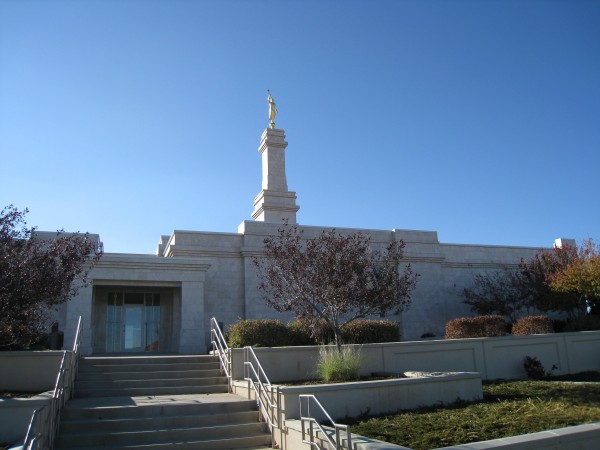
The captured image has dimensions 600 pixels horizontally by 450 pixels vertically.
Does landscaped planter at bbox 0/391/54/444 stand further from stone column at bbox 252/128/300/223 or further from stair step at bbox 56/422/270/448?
stone column at bbox 252/128/300/223

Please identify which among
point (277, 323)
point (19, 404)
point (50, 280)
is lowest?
point (19, 404)

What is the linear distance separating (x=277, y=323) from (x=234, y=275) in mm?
7228

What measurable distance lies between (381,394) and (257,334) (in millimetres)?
5178

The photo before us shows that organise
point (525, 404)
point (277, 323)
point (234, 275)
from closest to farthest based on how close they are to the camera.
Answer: point (525, 404) → point (277, 323) → point (234, 275)

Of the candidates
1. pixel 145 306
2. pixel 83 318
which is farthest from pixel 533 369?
pixel 83 318

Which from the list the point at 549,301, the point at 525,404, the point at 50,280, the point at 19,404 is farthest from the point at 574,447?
the point at 549,301

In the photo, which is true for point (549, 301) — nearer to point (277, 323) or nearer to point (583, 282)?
point (583, 282)

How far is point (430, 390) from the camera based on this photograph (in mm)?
10508

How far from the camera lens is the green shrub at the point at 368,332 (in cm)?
1562

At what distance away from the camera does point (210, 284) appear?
840 inches

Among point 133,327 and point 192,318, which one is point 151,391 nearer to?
point 192,318

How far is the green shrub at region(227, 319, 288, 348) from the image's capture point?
14250 mm

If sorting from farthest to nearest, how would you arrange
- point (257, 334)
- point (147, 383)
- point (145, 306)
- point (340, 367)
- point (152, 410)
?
1. point (145, 306)
2. point (257, 334)
3. point (147, 383)
4. point (340, 367)
5. point (152, 410)

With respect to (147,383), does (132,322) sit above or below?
above
